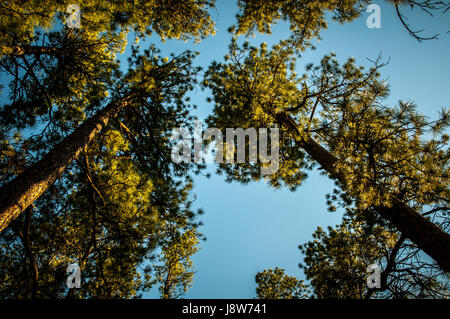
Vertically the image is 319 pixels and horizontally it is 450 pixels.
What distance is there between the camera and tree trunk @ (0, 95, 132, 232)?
84.0 inches

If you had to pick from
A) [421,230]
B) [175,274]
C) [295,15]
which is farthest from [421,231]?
[175,274]

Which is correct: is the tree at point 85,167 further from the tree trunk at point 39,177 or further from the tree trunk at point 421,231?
the tree trunk at point 421,231

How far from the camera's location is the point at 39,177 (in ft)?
8.22

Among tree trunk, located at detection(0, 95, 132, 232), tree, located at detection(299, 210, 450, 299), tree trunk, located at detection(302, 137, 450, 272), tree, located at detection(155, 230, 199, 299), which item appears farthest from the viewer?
tree, located at detection(155, 230, 199, 299)

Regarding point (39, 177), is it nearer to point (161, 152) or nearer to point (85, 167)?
point (85, 167)

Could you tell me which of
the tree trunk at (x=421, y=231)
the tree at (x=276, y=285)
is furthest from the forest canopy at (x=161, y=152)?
the tree at (x=276, y=285)

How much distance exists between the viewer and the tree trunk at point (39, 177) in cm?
213

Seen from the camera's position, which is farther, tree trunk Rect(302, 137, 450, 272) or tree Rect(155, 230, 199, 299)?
tree Rect(155, 230, 199, 299)

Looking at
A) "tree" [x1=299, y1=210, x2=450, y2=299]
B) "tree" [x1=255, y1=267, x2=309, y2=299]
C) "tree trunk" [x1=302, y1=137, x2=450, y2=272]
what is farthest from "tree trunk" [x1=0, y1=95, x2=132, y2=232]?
"tree" [x1=255, y1=267, x2=309, y2=299]

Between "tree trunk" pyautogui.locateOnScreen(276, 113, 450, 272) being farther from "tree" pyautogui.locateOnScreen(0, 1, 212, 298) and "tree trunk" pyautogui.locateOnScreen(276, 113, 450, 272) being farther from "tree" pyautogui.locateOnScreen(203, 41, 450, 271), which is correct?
"tree" pyautogui.locateOnScreen(0, 1, 212, 298)

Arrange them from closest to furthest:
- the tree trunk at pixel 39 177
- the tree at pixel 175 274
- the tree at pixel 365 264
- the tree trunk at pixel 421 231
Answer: the tree trunk at pixel 39 177 < the tree trunk at pixel 421 231 < the tree at pixel 365 264 < the tree at pixel 175 274

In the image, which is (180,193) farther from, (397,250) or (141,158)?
(397,250)

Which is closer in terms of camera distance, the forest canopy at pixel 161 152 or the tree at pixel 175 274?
the forest canopy at pixel 161 152

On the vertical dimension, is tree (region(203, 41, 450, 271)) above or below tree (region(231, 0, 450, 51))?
below
